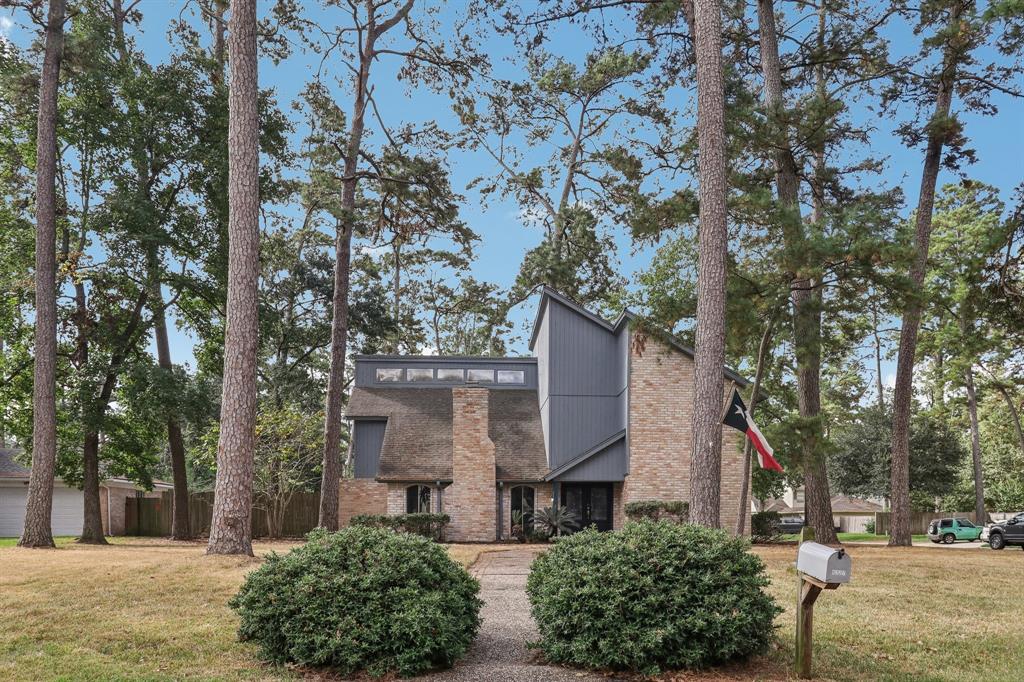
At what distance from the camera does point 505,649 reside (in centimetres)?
831

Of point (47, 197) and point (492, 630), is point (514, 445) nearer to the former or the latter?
point (47, 197)

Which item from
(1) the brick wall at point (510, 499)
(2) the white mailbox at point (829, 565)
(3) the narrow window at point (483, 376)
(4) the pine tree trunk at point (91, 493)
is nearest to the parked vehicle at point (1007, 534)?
(1) the brick wall at point (510, 499)

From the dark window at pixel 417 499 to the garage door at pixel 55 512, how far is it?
659 inches

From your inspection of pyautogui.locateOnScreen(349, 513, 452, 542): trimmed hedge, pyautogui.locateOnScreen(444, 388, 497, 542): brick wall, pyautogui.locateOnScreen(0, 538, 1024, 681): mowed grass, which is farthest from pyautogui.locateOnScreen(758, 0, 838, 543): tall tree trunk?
pyautogui.locateOnScreen(349, 513, 452, 542): trimmed hedge

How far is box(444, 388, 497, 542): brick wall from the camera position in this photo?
25.5 m

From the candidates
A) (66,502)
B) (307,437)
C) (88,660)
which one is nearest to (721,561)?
(88,660)

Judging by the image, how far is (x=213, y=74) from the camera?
931 inches

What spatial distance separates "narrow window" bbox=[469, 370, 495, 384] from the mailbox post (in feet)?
75.5

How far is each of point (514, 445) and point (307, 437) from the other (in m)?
7.48

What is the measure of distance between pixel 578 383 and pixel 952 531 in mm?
19810

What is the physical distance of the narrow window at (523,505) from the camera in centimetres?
2609

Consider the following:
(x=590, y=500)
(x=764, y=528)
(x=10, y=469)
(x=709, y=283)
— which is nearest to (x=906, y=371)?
(x=764, y=528)

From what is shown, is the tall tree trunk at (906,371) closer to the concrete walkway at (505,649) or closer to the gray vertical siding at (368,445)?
the concrete walkway at (505,649)

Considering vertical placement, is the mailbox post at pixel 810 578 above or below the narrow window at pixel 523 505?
above
